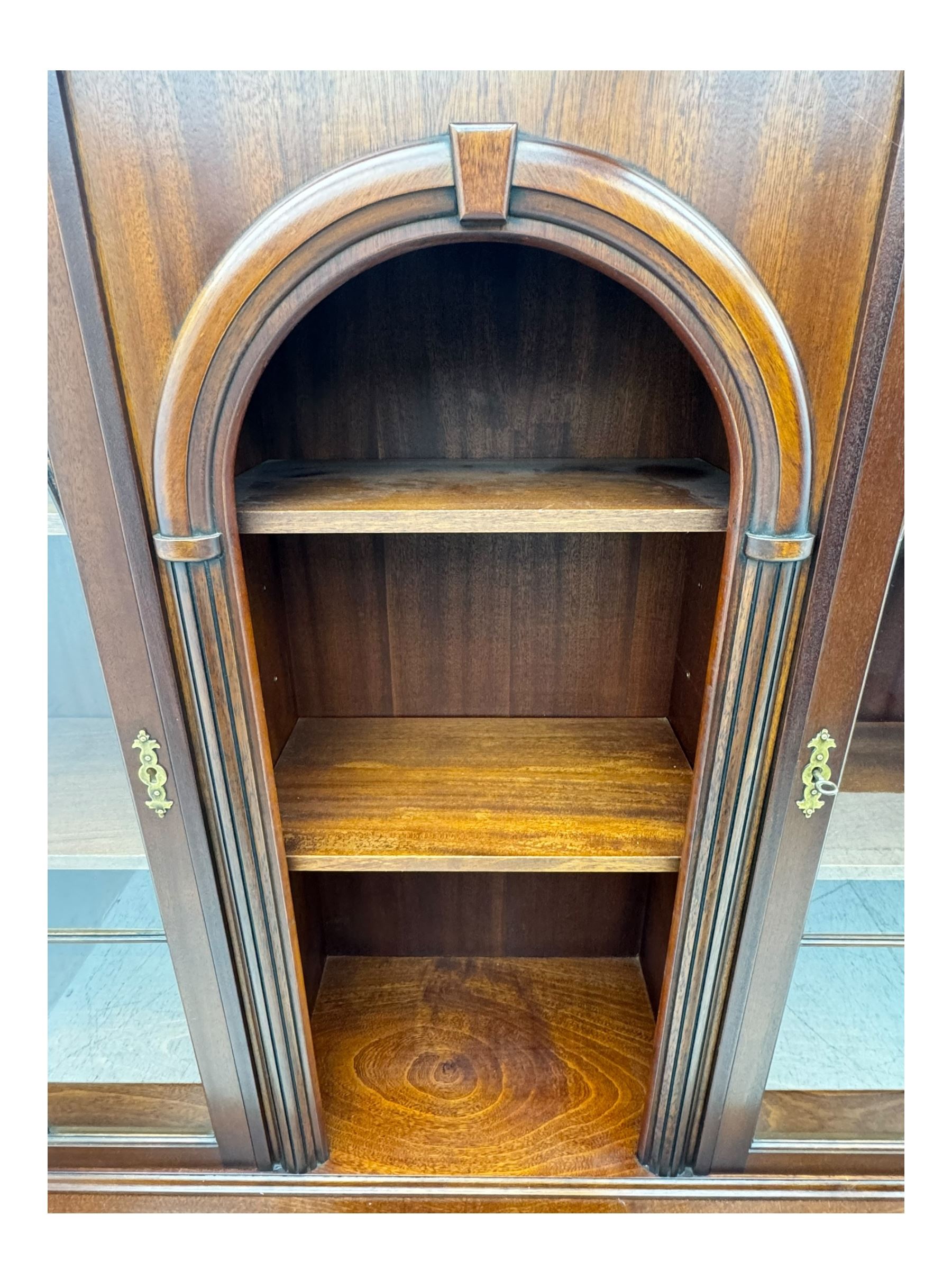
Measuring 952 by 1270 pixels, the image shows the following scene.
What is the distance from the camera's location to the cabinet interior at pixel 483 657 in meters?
0.62

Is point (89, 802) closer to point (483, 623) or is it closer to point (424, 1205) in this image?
point (483, 623)

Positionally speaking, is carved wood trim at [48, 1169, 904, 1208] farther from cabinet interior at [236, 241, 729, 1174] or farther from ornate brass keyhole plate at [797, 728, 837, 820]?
ornate brass keyhole plate at [797, 728, 837, 820]

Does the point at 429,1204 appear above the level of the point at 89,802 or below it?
below

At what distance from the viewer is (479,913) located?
89 centimetres

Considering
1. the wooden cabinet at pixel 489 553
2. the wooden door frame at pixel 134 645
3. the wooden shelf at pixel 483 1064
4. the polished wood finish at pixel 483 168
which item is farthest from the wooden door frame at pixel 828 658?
the wooden door frame at pixel 134 645

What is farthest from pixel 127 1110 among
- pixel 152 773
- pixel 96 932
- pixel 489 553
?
pixel 489 553

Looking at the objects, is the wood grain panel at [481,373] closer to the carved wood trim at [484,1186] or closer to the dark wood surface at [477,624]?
the dark wood surface at [477,624]

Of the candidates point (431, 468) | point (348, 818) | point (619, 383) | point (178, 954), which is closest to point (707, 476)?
point (619, 383)

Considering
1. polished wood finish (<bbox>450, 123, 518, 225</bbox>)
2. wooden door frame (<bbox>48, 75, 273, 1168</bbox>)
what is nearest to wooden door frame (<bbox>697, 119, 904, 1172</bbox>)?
polished wood finish (<bbox>450, 123, 518, 225</bbox>)

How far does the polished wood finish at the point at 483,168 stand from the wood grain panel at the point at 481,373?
0.20m

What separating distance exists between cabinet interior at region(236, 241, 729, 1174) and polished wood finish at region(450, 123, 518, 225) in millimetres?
154

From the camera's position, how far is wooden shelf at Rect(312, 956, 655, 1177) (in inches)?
27.9

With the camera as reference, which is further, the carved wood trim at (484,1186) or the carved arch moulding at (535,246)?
the carved wood trim at (484,1186)

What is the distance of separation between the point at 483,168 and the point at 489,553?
36cm
